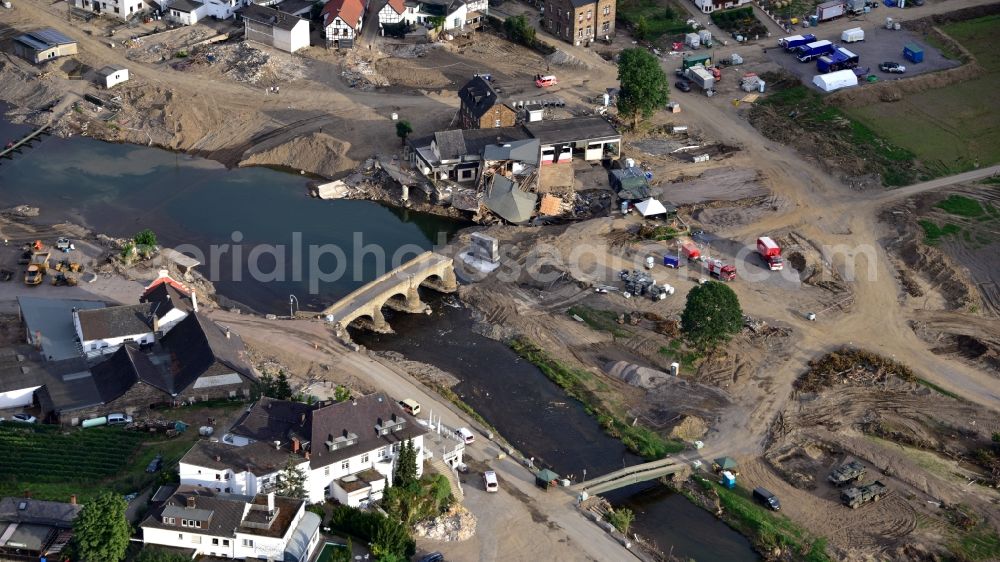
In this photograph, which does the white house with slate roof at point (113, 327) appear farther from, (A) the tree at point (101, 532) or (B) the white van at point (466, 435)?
(B) the white van at point (466, 435)

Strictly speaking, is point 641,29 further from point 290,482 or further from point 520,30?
point 290,482

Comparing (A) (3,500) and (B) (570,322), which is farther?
(B) (570,322)

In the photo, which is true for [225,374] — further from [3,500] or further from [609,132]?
[609,132]

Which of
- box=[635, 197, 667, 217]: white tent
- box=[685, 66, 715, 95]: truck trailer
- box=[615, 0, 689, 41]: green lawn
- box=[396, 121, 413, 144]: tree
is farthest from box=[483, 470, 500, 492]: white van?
box=[615, 0, 689, 41]: green lawn

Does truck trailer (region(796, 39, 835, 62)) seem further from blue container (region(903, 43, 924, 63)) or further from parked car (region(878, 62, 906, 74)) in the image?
blue container (region(903, 43, 924, 63))

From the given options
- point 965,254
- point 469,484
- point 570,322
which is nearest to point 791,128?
point 965,254
